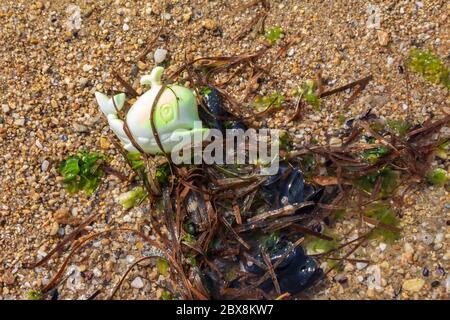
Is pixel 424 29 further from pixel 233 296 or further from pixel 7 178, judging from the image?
pixel 7 178

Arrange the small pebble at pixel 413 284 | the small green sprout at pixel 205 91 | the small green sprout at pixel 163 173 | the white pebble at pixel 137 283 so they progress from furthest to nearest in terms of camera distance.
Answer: the small green sprout at pixel 205 91 → the small green sprout at pixel 163 173 → the white pebble at pixel 137 283 → the small pebble at pixel 413 284

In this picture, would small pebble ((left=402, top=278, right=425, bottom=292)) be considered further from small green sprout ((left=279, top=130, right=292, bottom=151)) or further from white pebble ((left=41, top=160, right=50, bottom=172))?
white pebble ((left=41, top=160, right=50, bottom=172))

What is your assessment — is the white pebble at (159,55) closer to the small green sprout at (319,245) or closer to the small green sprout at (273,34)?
the small green sprout at (273,34)

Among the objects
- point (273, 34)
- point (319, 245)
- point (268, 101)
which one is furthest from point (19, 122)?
point (319, 245)

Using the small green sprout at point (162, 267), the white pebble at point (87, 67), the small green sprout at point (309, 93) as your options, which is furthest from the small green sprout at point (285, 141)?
the white pebble at point (87, 67)

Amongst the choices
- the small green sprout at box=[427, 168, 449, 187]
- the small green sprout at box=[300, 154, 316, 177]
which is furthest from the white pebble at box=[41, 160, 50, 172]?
the small green sprout at box=[427, 168, 449, 187]
